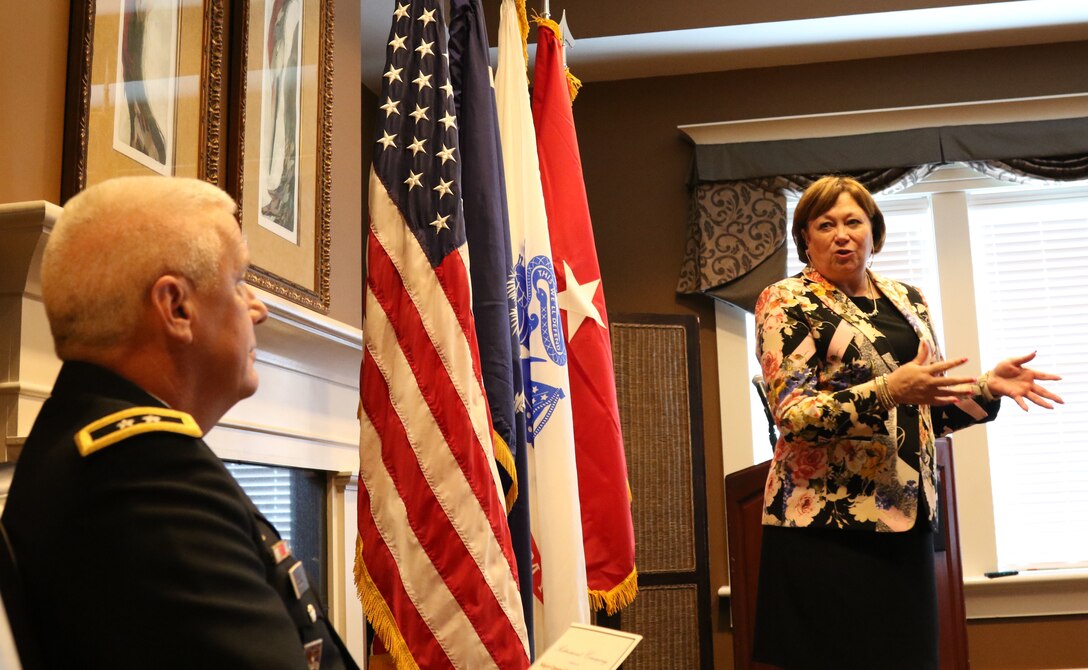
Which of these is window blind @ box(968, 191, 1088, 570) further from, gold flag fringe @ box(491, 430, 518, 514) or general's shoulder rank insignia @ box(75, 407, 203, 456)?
general's shoulder rank insignia @ box(75, 407, 203, 456)

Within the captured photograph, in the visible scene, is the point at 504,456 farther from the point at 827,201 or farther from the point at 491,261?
the point at 827,201

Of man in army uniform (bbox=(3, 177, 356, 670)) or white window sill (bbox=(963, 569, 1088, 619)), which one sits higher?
man in army uniform (bbox=(3, 177, 356, 670))

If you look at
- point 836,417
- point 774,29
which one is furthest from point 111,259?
point 774,29

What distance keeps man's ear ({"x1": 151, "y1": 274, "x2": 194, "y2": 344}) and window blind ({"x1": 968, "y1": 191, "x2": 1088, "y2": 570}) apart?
406 cm

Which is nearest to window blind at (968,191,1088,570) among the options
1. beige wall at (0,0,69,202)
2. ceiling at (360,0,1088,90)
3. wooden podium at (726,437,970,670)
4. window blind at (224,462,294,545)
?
ceiling at (360,0,1088,90)

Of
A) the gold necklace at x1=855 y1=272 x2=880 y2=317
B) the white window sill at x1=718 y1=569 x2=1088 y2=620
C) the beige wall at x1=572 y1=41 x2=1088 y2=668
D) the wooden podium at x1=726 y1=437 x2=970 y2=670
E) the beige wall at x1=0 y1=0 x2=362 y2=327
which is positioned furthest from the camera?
the beige wall at x1=572 y1=41 x2=1088 y2=668

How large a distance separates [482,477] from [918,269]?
309 cm

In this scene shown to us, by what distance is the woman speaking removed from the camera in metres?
1.99

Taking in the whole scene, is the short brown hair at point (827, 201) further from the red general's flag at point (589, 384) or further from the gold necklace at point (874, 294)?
the red general's flag at point (589, 384)

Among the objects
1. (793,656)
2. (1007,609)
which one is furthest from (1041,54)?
(793,656)

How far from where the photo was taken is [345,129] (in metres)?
3.07

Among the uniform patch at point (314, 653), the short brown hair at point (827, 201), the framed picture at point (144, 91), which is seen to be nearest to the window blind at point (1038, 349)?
the short brown hair at point (827, 201)

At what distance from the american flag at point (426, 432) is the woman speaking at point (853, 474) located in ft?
1.83

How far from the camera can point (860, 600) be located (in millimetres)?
2012
